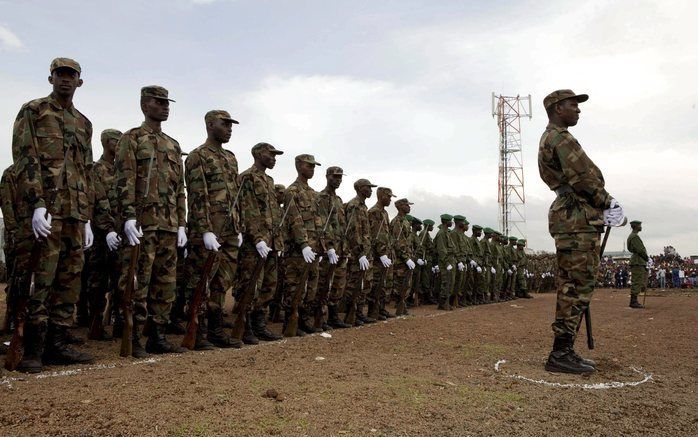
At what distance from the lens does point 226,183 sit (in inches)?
266

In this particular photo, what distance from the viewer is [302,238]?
7.92m

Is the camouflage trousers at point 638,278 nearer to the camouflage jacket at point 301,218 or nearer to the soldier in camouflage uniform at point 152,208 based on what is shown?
the camouflage jacket at point 301,218

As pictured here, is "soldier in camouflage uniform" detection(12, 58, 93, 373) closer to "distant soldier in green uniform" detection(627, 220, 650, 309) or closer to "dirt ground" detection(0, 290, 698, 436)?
"dirt ground" detection(0, 290, 698, 436)

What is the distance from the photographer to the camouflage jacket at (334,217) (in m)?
9.17

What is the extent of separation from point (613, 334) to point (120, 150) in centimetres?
815

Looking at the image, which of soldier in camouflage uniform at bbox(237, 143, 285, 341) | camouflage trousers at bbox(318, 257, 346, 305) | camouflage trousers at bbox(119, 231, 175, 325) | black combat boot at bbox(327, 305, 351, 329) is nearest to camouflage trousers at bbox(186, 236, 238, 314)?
soldier in camouflage uniform at bbox(237, 143, 285, 341)

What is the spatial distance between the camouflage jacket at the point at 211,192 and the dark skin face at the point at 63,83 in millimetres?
1754

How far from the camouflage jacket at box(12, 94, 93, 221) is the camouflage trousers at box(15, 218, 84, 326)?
16cm

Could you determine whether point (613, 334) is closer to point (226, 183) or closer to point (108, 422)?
point (226, 183)

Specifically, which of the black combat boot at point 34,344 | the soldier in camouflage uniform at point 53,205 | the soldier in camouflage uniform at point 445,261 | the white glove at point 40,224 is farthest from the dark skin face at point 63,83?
the soldier in camouflage uniform at point 445,261

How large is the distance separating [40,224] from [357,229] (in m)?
6.06

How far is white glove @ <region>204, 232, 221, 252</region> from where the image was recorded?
607cm

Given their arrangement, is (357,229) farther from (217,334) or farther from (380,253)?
(217,334)

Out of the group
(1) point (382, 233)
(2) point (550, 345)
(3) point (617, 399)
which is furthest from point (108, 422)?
(1) point (382, 233)
